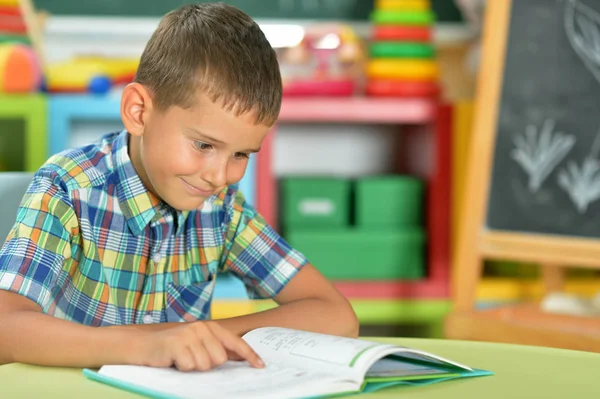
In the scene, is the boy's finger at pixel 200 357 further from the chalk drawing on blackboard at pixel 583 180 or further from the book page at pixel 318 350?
Answer: the chalk drawing on blackboard at pixel 583 180

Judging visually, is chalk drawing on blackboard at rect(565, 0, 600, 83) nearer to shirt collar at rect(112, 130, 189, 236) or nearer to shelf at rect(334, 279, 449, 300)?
shelf at rect(334, 279, 449, 300)

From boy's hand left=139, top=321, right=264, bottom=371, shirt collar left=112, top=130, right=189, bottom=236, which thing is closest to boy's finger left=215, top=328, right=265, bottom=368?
boy's hand left=139, top=321, right=264, bottom=371

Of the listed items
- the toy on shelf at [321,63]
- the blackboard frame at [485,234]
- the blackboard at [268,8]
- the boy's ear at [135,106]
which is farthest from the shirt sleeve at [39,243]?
the blackboard at [268,8]

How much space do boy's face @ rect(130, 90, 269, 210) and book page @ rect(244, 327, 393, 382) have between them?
0.22 metres

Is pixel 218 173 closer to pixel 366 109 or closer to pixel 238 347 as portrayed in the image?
pixel 238 347

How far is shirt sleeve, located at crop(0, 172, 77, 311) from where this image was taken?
972mm

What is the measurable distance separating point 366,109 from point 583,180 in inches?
26.4

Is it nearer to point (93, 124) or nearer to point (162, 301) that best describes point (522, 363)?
point (162, 301)

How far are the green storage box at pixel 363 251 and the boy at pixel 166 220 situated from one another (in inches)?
52.2

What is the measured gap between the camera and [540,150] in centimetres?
235

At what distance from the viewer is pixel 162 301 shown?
1205 millimetres

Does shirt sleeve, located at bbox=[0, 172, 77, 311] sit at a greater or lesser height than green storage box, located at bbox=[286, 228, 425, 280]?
greater

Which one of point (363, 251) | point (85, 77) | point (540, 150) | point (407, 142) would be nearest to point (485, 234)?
point (540, 150)

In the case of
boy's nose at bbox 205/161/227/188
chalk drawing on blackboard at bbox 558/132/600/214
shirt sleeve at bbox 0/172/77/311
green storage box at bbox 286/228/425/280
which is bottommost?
green storage box at bbox 286/228/425/280
